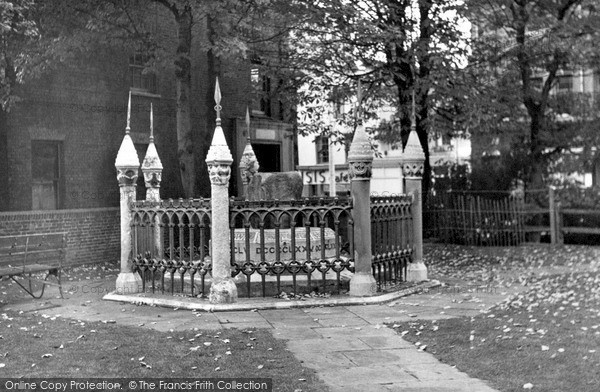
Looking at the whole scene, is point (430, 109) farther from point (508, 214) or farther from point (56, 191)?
point (56, 191)

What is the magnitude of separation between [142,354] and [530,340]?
4.34 meters

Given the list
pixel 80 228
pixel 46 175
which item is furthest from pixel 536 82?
pixel 46 175

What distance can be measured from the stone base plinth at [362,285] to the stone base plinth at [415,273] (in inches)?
92.6

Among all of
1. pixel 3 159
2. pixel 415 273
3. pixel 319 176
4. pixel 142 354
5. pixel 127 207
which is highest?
pixel 319 176

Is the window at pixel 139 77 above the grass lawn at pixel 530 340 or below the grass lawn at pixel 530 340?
above

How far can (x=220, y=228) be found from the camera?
1104cm

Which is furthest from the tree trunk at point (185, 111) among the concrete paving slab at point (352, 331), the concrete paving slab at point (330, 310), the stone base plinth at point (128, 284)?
the concrete paving slab at point (352, 331)

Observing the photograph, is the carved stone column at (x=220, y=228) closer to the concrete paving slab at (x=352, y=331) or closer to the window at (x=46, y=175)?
the concrete paving slab at (x=352, y=331)

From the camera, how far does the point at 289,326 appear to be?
9555 mm

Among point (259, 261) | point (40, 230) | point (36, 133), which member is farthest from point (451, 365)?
point (36, 133)

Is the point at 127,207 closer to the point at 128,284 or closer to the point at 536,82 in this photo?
the point at 128,284

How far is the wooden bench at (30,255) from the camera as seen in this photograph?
11547mm

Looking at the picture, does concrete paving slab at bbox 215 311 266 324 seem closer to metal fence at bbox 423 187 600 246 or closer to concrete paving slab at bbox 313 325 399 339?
concrete paving slab at bbox 313 325 399 339

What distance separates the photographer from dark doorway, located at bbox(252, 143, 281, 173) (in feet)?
90.7
